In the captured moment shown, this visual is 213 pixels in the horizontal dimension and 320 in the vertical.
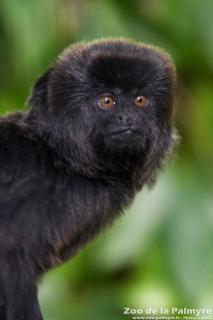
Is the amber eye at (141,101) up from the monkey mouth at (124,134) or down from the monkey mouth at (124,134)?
up

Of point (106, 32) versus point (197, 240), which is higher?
point (106, 32)

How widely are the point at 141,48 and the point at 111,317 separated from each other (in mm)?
2587

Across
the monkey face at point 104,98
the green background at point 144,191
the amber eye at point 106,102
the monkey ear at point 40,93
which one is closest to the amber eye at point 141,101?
the monkey face at point 104,98

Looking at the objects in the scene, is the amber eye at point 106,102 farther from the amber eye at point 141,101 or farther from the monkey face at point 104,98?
the amber eye at point 141,101

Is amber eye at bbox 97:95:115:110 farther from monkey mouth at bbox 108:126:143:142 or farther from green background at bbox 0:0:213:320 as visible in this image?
green background at bbox 0:0:213:320

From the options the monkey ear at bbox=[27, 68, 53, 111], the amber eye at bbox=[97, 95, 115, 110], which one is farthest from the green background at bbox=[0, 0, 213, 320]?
the amber eye at bbox=[97, 95, 115, 110]

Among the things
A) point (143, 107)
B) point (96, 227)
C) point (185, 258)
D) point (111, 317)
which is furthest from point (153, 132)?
point (111, 317)

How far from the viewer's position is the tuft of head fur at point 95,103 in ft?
16.3

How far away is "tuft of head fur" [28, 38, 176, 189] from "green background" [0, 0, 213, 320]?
1432mm

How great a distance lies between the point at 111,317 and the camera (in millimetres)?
7027

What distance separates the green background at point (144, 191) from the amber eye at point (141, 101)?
1.59 meters

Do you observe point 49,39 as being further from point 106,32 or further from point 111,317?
point 111,317

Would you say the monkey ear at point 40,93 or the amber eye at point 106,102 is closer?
the amber eye at point 106,102

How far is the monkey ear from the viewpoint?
5070 millimetres
